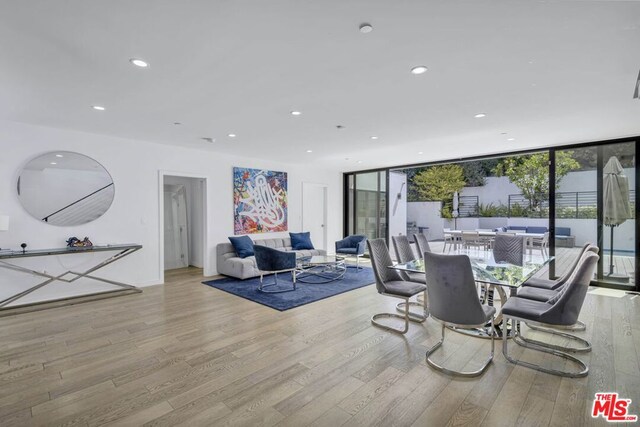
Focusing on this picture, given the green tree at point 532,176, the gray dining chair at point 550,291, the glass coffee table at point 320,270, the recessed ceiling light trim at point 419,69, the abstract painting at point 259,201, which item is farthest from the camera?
the green tree at point 532,176

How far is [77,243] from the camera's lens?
445 cm

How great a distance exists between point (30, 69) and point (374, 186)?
737cm

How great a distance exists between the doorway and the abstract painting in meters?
1.19

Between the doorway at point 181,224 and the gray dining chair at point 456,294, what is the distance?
584 cm

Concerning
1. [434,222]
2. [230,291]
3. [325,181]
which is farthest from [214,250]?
[434,222]

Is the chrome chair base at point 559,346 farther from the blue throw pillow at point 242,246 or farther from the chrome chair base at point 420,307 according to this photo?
the blue throw pillow at point 242,246

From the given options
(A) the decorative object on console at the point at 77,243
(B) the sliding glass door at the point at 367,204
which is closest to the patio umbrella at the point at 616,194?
(B) the sliding glass door at the point at 367,204

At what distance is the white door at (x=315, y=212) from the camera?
8.07 m

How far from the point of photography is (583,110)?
3531 millimetres

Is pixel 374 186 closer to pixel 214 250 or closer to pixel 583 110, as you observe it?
pixel 214 250

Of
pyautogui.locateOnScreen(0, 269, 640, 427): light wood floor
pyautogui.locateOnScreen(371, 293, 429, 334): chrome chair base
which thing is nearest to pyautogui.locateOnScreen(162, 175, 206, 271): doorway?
pyautogui.locateOnScreen(0, 269, 640, 427): light wood floor

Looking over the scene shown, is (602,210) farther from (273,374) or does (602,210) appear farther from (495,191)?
(495,191)

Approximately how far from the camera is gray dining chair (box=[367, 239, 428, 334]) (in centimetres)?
325

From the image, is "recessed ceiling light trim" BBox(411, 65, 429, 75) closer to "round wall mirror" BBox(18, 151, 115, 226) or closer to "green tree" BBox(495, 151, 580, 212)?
"round wall mirror" BBox(18, 151, 115, 226)
